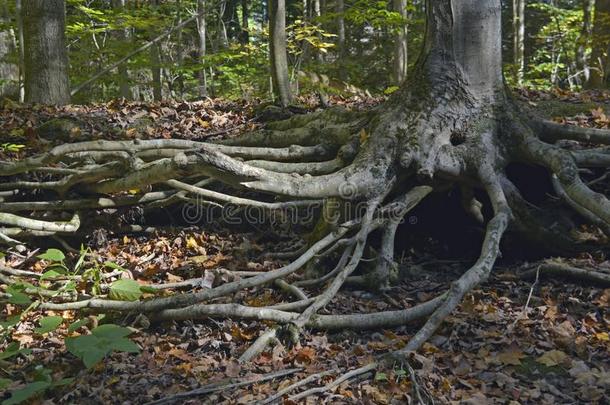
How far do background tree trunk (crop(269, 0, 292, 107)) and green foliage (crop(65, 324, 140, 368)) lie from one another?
16.5ft

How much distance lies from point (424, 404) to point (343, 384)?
409 mm

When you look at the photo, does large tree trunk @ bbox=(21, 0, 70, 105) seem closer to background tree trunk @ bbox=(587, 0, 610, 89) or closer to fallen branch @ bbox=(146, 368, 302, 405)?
fallen branch @ bbox=(146, 368, 302, 405)

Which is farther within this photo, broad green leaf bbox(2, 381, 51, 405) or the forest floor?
the forest floor

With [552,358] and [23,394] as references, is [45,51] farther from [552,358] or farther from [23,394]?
[552,358]

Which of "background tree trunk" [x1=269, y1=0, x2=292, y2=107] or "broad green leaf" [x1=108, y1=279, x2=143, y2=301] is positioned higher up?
"background tree trunk" [x1=269, y1=0, x2=292, y2=107]

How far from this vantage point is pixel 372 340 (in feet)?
10.7

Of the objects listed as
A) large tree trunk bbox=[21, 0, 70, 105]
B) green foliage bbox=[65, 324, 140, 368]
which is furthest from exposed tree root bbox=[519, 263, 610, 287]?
large tree trunk bbox=[21, 0, 70, 105]

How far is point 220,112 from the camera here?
22.7 ft

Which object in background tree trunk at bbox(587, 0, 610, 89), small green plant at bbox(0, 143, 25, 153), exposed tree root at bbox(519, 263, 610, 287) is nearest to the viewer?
exposed tree root at bbox(519, 263, 610, 287)

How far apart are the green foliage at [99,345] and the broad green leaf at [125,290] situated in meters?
0.77

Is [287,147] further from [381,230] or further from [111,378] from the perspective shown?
[111,378]

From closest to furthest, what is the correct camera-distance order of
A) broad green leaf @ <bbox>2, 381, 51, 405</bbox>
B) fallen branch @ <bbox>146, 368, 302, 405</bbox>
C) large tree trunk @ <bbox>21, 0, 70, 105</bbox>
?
broad green leaf @ <bbox>2, 381, 51, 405</bbox> → fallen branch @ <bbox>146, 368, 302, 405</bbox> → large tree trunk @ <bbox>21, 0, 70, 105</bbox>

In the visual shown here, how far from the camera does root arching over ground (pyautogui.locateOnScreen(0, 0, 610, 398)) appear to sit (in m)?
3.72

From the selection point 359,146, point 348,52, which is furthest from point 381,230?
point 348,52
